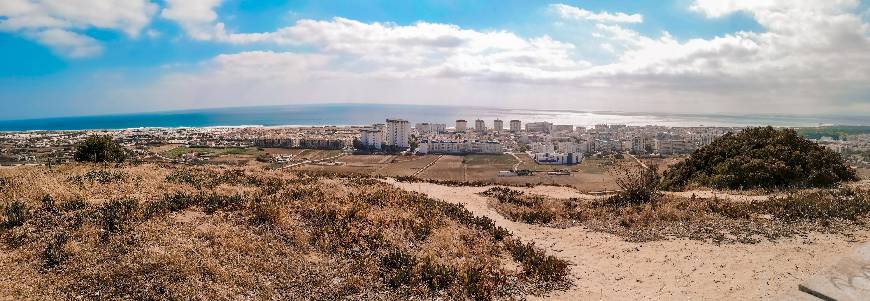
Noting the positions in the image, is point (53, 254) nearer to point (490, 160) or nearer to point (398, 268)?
point (398, 268)

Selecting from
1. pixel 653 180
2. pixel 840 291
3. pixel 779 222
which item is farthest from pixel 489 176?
pixel 840 291

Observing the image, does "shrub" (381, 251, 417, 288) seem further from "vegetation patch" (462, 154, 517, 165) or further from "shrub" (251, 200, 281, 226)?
"vegetation patch" (462, 154, 517, 165)

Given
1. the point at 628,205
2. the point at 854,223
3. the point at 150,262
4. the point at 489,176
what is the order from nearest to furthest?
the point at 150,262 → the point at 854,223 → the point at 628,205 → the point at 489,176

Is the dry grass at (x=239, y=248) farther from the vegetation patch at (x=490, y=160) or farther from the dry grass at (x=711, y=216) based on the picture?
the vegetation patch at (x=490, y=160)

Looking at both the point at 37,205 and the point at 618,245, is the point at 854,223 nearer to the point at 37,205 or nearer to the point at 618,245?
the point at 618,245

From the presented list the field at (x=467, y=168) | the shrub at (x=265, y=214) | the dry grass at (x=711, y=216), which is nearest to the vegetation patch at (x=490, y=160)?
the field at (x=467, y=168)

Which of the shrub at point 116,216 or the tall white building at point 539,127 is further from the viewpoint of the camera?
the tall white building at point 539,127
